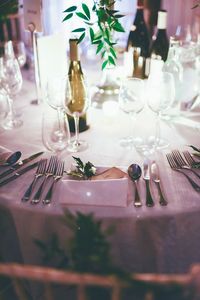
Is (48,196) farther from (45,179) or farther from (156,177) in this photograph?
(156,177)

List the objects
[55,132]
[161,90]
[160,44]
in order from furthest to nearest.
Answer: [160,44] → [55,132] → [161,90]

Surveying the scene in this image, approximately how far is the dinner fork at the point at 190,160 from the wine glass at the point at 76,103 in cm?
39

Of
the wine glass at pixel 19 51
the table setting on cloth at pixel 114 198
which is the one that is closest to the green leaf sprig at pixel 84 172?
the table setting on cloth at pixel 114 198

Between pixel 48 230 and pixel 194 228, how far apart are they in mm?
420

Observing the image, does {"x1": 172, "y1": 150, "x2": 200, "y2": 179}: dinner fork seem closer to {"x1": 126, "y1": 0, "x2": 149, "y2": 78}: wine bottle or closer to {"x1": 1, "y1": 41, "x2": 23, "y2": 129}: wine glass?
{"x1": 1, "y1": 41, "x2": 23, "y2": 129}: wine glass

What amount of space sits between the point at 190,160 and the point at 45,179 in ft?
1.68

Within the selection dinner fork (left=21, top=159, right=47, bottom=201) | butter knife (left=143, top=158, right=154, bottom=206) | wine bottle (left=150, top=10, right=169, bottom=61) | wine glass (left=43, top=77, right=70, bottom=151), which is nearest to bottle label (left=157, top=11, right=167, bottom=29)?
wine bottle (left=150, top=10, right=169, bottom=61)

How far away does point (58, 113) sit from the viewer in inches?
47.6

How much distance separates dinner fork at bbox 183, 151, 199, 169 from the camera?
1.05 m

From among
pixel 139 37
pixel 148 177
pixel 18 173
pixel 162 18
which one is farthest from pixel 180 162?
pixel 139 37

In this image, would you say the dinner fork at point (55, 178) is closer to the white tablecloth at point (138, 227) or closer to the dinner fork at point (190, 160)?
A: the white tablecloth at point (138, 227)

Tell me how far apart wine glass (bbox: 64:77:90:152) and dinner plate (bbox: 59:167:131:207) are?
0.27 metres

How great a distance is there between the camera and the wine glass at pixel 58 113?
1191 mm

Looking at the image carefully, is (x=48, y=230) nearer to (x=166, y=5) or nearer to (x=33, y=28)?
(x=33, y=28)
